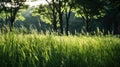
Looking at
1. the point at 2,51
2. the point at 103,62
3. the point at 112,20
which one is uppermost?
the point at 2,51

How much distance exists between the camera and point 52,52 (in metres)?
4.76

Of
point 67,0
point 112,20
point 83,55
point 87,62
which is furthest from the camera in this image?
point 112,20

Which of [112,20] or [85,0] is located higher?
[85,0]

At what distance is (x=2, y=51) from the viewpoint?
4.76m

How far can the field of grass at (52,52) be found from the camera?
14.3ft

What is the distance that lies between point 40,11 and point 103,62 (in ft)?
147

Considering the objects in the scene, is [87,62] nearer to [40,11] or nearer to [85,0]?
[85,0]

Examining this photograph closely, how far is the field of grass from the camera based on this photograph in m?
4.37

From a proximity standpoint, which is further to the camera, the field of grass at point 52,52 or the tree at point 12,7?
the tree at point 12,7

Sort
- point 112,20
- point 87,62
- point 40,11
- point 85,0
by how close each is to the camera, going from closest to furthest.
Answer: point 87,62, point 85,0, point 40,11, point 112,20

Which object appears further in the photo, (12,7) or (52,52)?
(12,7)

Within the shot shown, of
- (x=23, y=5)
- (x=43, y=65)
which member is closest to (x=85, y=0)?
(x=23, y=5)

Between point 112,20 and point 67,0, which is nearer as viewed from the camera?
point 67,0

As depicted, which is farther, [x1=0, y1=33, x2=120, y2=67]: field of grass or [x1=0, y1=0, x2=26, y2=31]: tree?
[x1=0, y1=0, x2=26, y2=31]: tree
